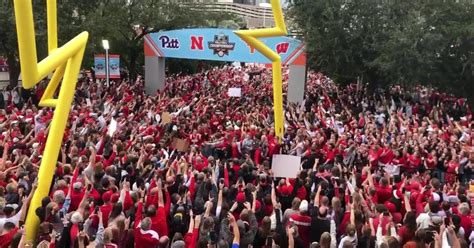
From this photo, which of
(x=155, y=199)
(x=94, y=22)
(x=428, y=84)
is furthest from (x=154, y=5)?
(x=155, y=199)

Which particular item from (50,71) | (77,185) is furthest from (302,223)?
(50,71)

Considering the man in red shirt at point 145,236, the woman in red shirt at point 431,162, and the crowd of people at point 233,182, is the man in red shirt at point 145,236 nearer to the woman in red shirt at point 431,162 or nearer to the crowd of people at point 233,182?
the crowd of people at point 233,182

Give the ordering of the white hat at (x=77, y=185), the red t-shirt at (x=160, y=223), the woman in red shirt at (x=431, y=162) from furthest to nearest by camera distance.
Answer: the woman in red shirt at (x=431, y=162) → the white hat at (x=77, y=185) → the red t-shirt at (x=160, y=223)

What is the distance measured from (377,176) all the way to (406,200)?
1.88 metres

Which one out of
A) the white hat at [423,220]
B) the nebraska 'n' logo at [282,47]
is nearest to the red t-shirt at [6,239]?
the white hat at [423,220]

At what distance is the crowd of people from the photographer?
692cm

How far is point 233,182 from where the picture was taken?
33.3 ft

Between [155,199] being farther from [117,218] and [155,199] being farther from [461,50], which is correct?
[461,50]

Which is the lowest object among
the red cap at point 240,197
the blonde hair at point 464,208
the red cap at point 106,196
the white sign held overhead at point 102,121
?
the blonde hair at point 464,208

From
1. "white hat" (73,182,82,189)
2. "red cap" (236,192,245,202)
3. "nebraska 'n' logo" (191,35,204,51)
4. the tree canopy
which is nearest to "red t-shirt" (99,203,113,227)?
"white hat" (73,182,82,189)

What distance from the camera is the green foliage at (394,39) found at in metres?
22.1

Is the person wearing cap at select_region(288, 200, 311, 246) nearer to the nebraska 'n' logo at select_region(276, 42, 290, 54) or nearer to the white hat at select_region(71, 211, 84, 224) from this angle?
the white hat at select_region(71, 211, 84, 224)

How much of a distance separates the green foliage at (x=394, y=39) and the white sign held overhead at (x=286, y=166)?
12363 mm

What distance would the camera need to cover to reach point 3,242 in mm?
6469
